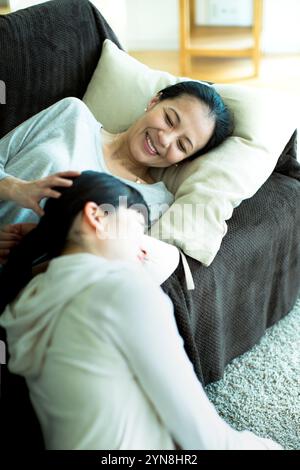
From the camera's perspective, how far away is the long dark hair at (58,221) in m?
1.03

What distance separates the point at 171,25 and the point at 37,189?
10.9 ft

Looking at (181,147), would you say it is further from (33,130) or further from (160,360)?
(160,360)

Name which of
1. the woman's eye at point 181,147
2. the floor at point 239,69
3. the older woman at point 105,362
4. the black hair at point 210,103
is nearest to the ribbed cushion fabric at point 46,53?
the black hair at point 210,103

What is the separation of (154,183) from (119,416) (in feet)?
3.05

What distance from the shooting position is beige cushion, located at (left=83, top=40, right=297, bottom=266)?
149 centimetres

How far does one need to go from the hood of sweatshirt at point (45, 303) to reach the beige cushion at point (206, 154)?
530 mm

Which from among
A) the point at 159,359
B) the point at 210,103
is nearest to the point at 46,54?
the point at 210,103

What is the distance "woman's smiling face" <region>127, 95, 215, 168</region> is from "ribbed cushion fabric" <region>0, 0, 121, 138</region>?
362mm

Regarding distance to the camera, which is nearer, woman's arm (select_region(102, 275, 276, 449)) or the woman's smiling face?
woman's arm (select_region(102, 275, 276, 449))

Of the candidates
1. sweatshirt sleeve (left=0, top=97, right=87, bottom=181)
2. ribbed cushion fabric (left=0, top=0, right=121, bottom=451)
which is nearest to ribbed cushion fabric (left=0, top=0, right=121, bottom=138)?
ribbed cushion fabric (left=0, top=0, right=121, bottom=451)

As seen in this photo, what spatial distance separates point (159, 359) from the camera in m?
0.89

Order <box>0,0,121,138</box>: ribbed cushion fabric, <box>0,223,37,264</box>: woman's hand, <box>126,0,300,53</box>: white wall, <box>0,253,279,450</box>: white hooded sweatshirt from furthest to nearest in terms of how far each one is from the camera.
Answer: <box>126,0,300,53</box>: white wall
<box>0,0,121,138</box>: ribbed cushion fabric
<box>0,223,37,264</box>: woman's hand
<box>0,253,279,450</box>: white hooded sweatshirt

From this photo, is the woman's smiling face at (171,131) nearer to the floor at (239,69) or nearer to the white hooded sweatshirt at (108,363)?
the white hooded sweatshirt at (108,363)

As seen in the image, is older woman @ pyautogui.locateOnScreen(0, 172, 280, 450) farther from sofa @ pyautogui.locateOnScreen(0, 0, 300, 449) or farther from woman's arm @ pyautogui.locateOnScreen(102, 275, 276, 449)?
sofa @ pyautogui.locateOnScreen(0, 0, 300, 449)
